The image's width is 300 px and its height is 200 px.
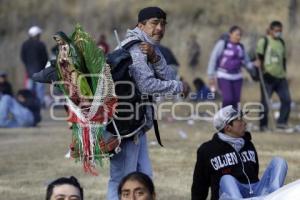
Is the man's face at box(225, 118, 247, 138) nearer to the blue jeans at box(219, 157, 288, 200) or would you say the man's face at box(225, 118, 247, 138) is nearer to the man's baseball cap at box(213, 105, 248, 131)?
the man's baseball cap at box(213, 105, 248, 131)

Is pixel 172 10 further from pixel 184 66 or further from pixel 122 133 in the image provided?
pixel 122 133

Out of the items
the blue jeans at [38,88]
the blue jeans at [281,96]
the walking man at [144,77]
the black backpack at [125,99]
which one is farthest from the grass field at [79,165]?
the blue jeans at [38,88]

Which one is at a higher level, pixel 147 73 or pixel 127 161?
pixel 147 73

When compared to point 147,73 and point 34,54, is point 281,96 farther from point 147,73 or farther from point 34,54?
point 147,73

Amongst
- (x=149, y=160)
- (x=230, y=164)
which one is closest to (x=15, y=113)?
(x=149, y=160)

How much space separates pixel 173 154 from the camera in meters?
12.4

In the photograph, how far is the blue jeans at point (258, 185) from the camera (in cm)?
717

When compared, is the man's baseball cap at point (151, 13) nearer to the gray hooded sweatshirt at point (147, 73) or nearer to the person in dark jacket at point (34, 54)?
the gray hooded sweatshirt at point (147, 73)

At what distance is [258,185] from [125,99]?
1180mm

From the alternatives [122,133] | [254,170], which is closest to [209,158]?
[254,170]

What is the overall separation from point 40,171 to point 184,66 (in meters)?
16.8

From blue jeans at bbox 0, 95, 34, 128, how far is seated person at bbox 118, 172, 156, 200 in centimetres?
1092

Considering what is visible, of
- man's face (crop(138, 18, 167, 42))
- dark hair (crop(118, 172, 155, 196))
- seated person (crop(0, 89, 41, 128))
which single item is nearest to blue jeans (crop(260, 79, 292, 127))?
seated person (crop(0, 89, 41, 128))

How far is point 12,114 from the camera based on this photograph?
665 inches
